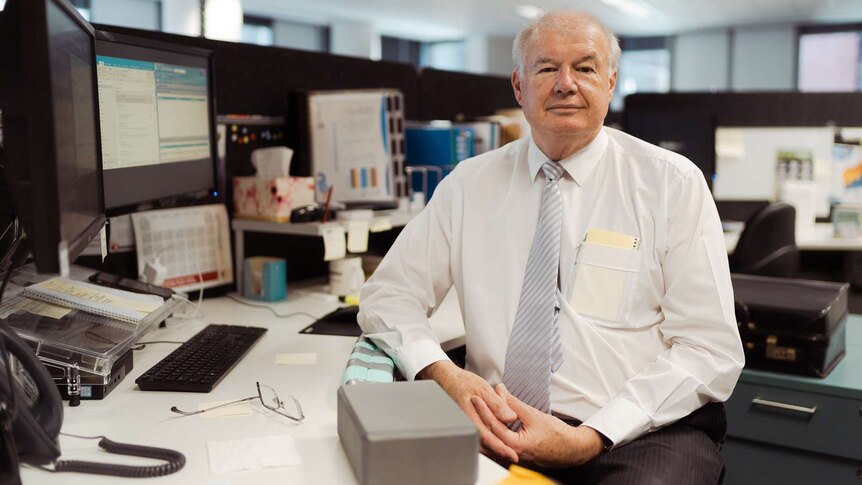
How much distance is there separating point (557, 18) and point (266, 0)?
7844 millimetres

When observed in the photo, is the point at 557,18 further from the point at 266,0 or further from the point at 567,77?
the point at 266,0

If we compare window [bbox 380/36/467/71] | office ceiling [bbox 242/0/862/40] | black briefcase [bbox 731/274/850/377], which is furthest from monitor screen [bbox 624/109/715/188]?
window [bbox 380/36/467/71]

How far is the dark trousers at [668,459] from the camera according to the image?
3.87ft

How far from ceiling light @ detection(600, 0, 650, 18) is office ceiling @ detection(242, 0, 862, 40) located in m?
0.01

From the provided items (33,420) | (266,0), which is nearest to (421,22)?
(266,0)

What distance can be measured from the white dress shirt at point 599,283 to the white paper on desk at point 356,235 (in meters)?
0.41

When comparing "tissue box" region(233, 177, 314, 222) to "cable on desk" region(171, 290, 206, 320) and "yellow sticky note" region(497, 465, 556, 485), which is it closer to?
"cable on desk" region(171, 290, 206, 320)

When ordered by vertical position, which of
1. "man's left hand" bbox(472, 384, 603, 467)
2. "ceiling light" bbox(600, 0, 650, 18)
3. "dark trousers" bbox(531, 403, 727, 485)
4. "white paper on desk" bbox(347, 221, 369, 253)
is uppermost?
"ceiling light" bbox(600, 0, 650, 18)

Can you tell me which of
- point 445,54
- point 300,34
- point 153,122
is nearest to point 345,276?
point 153,122

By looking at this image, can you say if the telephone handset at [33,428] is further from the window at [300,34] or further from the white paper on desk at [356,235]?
the window at [300,34]

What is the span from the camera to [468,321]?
4.82 ft

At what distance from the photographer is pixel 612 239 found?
1.38m

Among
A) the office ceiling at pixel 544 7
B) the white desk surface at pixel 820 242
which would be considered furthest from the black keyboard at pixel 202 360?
the office ceiling at pixel 544 7

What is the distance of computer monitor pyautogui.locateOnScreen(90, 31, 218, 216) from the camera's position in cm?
143
